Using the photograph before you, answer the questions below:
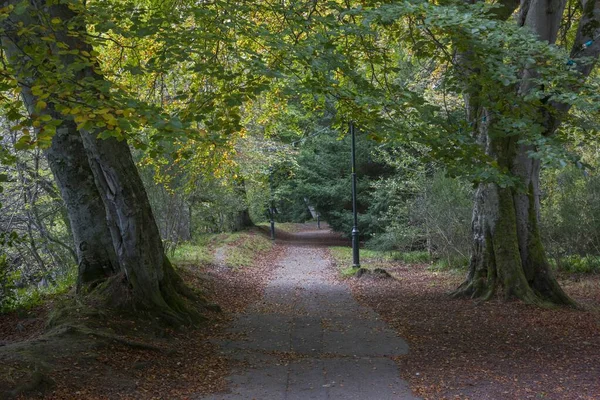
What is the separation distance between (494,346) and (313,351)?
255 centimetres

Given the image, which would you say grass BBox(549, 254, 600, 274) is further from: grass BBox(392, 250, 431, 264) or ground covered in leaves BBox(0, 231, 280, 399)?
ground covered in leaves BBox(0, 231, 280, 399)

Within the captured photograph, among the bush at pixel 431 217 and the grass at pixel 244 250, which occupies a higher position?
the bush at pixel 431 217

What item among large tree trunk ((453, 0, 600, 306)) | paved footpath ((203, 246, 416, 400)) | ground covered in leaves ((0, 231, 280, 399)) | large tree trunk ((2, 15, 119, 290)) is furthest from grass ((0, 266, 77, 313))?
large tree trunk ((453, 0, 600, 306))

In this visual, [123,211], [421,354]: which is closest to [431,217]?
[421,354]

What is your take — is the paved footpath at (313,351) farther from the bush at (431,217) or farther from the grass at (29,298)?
the bush at (431,217)

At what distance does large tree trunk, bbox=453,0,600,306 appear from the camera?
10781mm

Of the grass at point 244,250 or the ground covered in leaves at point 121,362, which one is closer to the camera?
the ground covered in leaves at point 121,362

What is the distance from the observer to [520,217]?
11727mm

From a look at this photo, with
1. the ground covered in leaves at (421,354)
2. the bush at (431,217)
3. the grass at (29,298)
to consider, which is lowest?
the ground covered in leaves at (421,354)

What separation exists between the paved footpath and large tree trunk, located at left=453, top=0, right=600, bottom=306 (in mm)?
2710

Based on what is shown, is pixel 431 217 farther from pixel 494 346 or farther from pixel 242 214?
pixel 242 214

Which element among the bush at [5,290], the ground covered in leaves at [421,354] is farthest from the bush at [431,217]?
the bush at [5,290]

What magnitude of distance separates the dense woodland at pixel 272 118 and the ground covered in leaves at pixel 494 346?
973mm

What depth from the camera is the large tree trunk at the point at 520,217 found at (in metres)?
10.8
